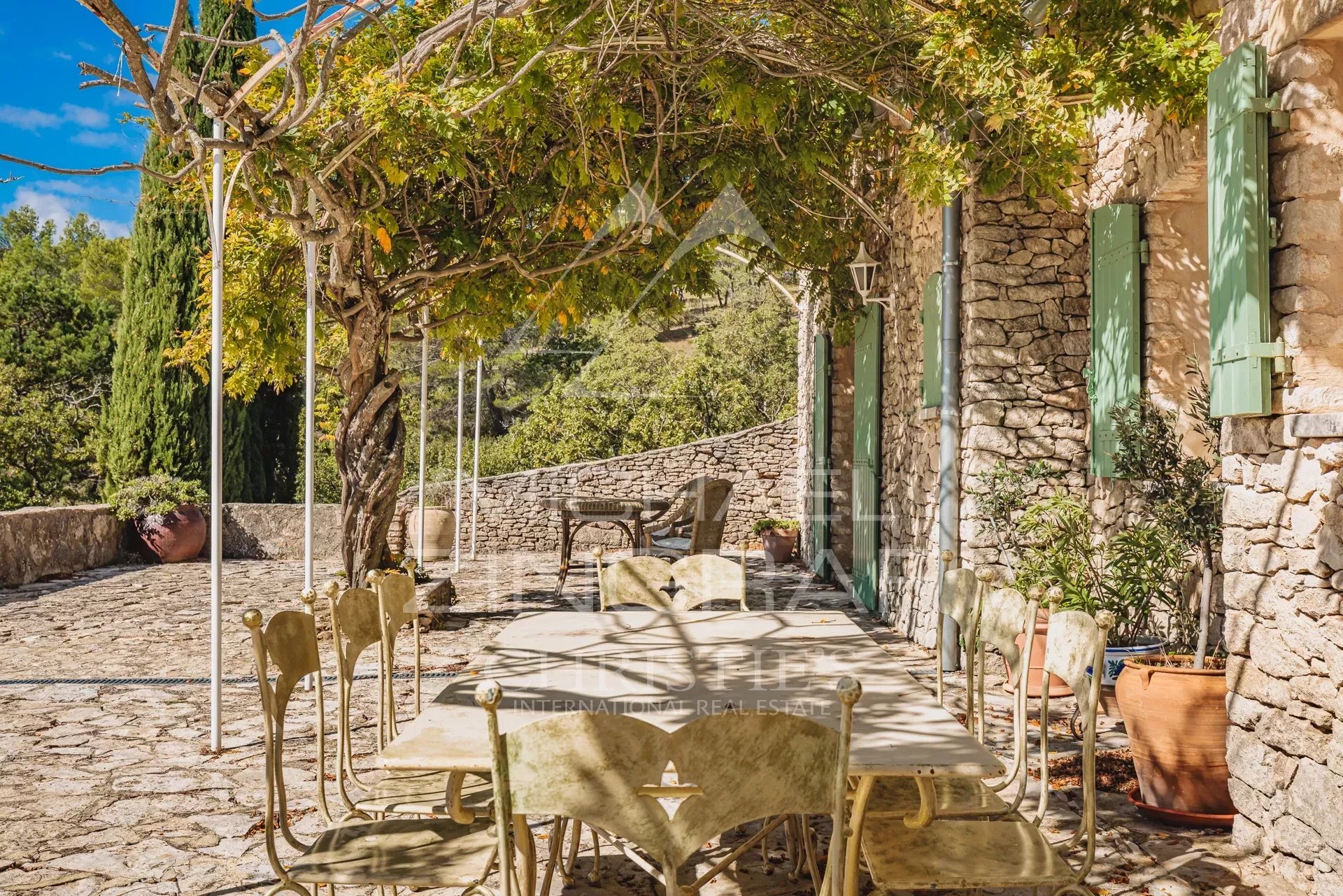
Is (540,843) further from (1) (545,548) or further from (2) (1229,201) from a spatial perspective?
(1) (545,548)

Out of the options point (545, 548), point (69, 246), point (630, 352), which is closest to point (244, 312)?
point (545, 548)

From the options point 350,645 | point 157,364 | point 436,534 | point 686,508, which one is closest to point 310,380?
point 350,645

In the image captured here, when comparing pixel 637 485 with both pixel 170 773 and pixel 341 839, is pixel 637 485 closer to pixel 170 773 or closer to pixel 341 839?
pixel 170 773

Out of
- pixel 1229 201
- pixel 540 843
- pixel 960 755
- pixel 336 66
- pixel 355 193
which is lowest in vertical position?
pixel 540 843

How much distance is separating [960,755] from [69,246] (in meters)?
31.9

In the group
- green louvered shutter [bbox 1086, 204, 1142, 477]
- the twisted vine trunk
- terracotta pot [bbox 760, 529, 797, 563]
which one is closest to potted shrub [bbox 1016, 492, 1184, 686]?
green louvered shutter [bbox 1086, 204, 1142, 477]

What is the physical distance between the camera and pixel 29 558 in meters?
9.55

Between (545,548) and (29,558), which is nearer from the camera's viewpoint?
(29,558)

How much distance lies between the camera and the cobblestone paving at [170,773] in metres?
2.88

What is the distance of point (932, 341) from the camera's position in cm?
621

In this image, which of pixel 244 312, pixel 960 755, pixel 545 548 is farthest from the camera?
pixel 545 548

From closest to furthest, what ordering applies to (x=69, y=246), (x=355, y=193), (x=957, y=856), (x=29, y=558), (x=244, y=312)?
1. (x=957, y=856)
2. (x=355, y=193)
3. (x=244, y=312)
4. (x=29, y=558)
5. (x=69, y=246)

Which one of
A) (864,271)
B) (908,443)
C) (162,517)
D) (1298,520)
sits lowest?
(162,517)

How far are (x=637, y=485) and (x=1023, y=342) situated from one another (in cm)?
844
